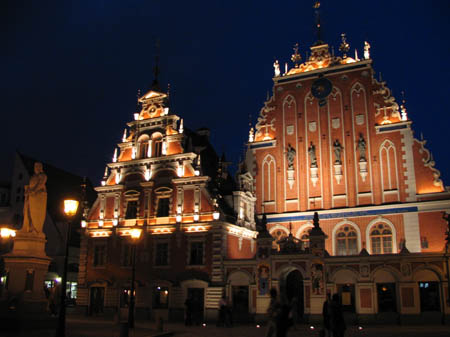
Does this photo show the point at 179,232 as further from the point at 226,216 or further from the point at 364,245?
the point at 364,245

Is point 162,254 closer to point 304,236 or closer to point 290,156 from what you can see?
point 304,236

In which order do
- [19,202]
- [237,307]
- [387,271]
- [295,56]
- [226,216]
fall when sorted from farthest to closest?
[19,202], [295,56], [226,216], [237,307], [387,271]

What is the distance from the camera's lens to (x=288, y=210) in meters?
33.0

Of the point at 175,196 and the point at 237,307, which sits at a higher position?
the point at 175,196

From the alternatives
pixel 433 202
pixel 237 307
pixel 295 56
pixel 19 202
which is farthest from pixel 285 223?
pixel 19 202

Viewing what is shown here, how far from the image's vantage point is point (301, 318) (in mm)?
26703

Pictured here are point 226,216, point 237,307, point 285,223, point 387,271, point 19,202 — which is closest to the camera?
point 387,271

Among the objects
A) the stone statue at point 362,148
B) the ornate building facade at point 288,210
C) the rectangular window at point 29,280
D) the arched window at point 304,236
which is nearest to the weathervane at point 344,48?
the ornate building facade at point 288,210

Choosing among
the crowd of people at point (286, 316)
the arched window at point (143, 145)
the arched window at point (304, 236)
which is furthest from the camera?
the arched window at point (143, 145)

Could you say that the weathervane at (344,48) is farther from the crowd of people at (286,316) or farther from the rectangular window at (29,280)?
the rectangular window at (29,280)

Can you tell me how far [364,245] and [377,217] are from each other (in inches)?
77.4

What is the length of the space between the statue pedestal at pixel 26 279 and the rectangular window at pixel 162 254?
13650 mm

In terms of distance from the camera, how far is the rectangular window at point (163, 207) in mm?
A: 31953

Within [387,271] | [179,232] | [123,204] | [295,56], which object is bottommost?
[387,271]
